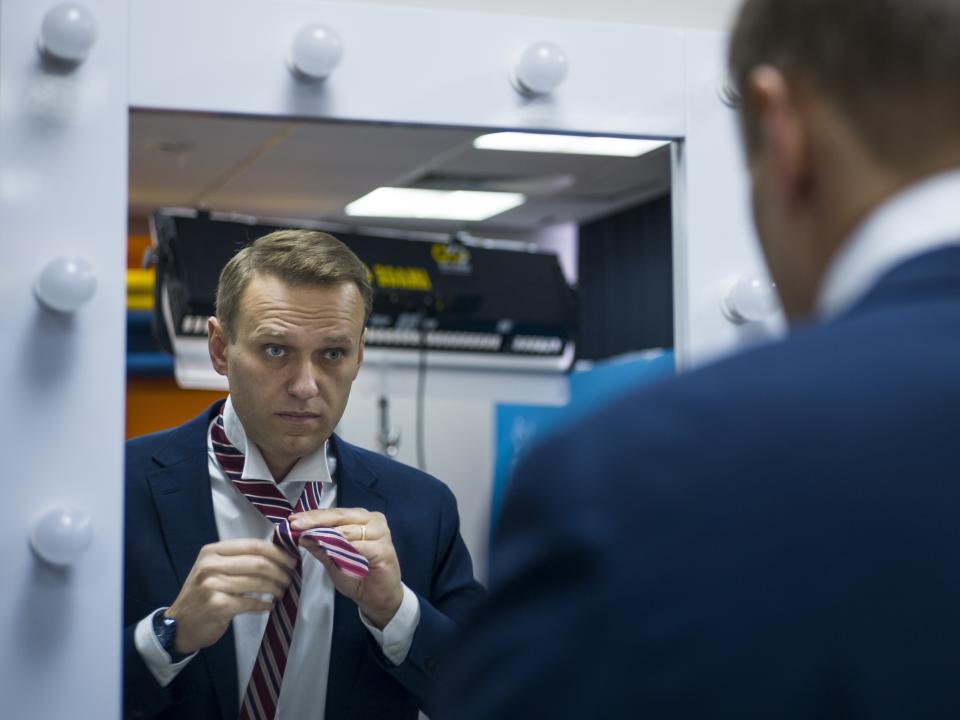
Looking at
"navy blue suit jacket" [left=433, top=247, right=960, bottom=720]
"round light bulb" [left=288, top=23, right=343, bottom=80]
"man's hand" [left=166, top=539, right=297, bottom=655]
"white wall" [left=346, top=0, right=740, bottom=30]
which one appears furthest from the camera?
"white wall" [left=346, top=0, right=740, bottom=30]

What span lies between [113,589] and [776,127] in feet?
2.51

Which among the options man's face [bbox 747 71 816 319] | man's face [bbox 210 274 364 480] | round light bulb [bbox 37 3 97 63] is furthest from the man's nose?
man's face [bbox 747 71 816 319]

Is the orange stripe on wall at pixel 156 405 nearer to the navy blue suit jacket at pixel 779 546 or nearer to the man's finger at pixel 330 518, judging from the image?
the man's finger at pixel 330 518

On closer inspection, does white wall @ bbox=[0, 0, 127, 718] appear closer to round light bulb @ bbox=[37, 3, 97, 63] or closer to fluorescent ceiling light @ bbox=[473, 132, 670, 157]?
round light bulb @ bbox=[37, 3, 97, 63]

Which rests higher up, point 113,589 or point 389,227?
point 389,227

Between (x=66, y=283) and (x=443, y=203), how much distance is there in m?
0.35

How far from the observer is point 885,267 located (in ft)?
1.29

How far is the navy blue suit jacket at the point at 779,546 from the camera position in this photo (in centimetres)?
35

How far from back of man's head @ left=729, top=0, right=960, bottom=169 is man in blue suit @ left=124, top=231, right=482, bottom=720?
2.08 ft

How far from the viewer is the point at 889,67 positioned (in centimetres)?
40

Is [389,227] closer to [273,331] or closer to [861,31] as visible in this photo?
[273,331]

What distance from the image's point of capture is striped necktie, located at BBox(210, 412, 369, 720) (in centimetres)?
97

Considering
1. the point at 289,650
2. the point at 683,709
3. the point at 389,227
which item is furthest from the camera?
the point at 389,227

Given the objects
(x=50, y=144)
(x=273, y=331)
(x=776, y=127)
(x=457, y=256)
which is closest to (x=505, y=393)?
(x=457, y=256)
